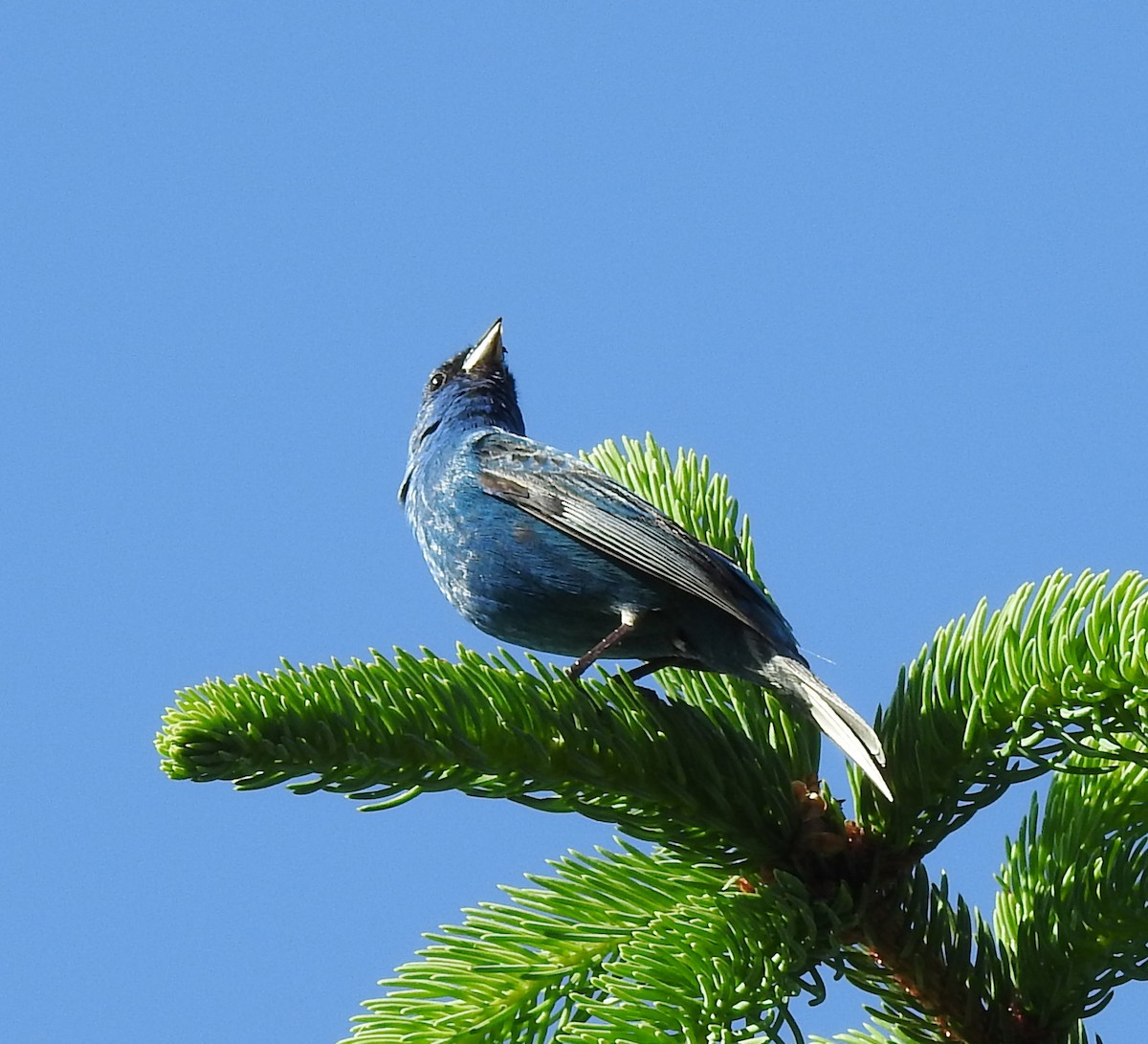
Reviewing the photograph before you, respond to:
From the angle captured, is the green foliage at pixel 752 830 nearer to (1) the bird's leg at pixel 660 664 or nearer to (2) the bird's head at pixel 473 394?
(1) the bird's leg at pixel 660 664

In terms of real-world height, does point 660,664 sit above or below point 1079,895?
above

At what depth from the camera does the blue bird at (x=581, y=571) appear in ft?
12.2

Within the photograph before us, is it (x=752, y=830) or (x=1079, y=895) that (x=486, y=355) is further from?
(x=1079, y=895)

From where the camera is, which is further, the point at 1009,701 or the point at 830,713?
the point at 830,713

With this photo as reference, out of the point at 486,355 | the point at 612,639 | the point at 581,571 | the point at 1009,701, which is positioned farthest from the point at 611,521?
the point at 486,355

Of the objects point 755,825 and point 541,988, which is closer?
point 541,988

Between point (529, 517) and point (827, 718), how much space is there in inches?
69.6

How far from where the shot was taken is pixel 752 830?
279 centimetres

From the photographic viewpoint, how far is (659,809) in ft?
9.26

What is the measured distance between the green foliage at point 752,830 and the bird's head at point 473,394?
316 cm

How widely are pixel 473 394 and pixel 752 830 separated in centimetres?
372

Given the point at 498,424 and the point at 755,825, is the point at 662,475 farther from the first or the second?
the point at 498,424

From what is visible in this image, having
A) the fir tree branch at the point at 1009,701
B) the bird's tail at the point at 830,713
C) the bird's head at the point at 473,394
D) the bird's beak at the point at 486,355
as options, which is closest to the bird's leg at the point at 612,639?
the bird's tail at the point at 830,713

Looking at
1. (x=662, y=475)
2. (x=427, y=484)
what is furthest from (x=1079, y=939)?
(x=427, y=484)
